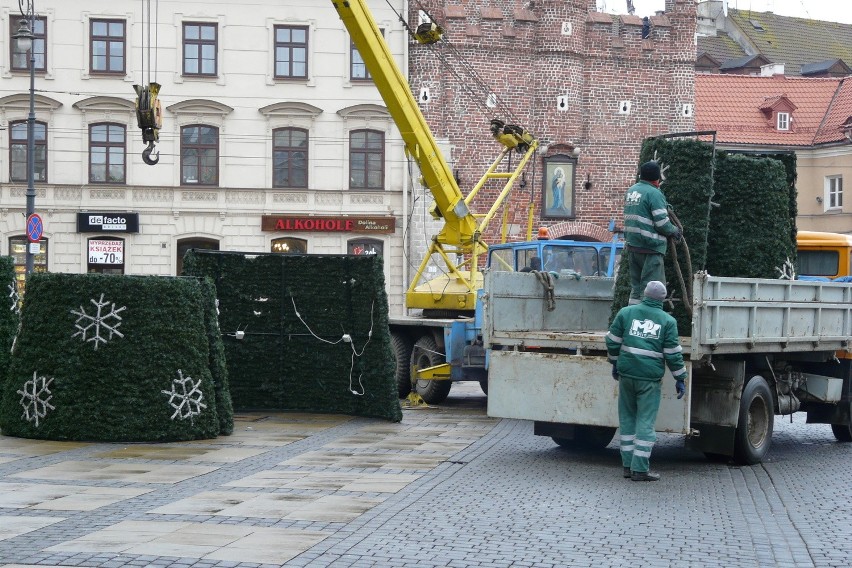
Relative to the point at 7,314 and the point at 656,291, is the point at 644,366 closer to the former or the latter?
the point at 656,291

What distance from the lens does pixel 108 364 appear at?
1349 cm

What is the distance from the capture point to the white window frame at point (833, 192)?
47.2 m

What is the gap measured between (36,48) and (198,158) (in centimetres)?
546

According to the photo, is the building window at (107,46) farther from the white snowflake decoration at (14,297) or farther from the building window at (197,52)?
the white snowflake decoration at (14,297)

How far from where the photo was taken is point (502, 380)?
1277 cm

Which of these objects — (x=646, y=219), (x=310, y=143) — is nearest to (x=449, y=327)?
(x=646, y=219)

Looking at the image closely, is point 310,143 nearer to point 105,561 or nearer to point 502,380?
point 502,380

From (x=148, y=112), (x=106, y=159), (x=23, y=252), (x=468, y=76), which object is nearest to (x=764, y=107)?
(x=468, y=76)

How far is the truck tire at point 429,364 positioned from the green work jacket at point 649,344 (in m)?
8.07

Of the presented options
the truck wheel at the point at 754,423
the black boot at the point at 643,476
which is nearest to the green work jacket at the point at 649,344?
the black boot at the point at 643,476

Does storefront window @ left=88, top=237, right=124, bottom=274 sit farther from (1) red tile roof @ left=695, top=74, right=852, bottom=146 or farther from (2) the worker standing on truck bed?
(2) the worker standing on truck bed

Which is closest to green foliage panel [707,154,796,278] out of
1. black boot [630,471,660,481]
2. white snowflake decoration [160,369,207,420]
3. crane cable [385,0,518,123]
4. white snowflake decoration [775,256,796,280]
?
white snowflake decoration [775,256,796,280]

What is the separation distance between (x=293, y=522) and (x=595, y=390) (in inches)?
157

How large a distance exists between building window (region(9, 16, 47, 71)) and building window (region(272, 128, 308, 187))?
22.1ft
